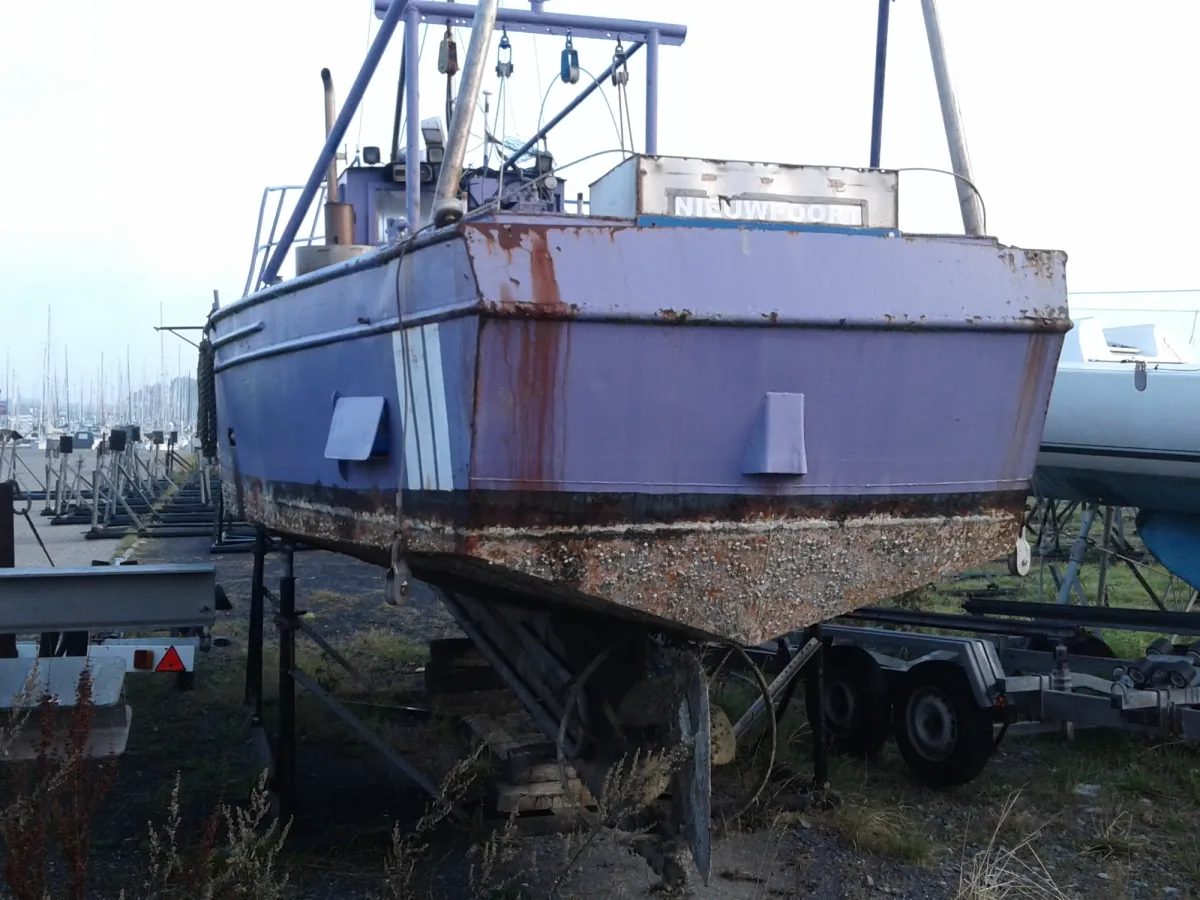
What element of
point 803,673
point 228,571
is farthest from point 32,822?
point 228,571

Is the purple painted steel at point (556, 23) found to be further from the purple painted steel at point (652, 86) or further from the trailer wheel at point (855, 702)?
the trailer wheel at point (855, 702)

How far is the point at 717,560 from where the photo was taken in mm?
3336

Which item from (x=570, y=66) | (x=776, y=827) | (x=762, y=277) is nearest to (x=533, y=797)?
(x=776, y=827)

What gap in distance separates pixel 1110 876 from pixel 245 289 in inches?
177

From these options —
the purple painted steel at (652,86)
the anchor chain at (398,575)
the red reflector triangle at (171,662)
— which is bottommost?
the red reflector triangle at (171,662)

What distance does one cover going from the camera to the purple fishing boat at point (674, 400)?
10.0 ft

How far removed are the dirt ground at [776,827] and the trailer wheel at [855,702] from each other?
0.13 meters

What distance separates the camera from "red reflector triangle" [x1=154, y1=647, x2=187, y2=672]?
5430 millimetres

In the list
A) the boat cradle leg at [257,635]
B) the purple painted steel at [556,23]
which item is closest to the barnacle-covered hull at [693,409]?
the purple painted steel at [556,23]

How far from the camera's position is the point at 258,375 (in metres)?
4.75

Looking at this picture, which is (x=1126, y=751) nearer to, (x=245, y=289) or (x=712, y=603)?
(x=712, y=603)

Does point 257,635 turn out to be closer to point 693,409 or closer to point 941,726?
point 941,726

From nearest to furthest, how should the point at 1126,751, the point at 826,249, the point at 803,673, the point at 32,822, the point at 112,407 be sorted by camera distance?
the point at 32,822 < the point at 826,249 < the point at 1126,751 < the point at 803,673 < the point at 112,407

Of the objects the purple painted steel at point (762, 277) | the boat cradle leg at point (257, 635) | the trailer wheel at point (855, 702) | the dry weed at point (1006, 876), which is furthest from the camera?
the boat cradle leg at point (257, 635)
